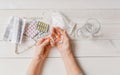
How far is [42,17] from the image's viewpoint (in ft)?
3.76

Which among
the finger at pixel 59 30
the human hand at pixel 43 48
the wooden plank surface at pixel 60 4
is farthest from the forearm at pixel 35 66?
the wooden plank surface at pixel 60 4

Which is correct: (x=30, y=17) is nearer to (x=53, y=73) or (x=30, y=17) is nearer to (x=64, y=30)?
(x=64, y=30)

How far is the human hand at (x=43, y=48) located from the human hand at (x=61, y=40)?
31 mm

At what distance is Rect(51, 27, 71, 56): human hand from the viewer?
1.06 metres

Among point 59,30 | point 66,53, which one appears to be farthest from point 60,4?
point 66,53

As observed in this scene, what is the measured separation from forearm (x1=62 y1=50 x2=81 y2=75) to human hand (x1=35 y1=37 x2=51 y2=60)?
82 mm

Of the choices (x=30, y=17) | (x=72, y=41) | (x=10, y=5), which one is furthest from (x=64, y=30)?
(x=10, y=5)

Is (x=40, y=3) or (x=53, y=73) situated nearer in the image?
(x=53, y=73)

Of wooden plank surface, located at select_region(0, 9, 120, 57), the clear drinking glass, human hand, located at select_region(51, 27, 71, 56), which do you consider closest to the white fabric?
wooden plank surface, located at select_region(0, 9, 120, 57)

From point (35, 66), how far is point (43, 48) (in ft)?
0.27

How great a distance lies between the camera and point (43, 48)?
42.1 inches

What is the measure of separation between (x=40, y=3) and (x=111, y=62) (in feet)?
1.35

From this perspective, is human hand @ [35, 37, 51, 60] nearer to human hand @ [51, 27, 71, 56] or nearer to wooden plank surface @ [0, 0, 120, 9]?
human hand @ [51, 27, 71, 56]

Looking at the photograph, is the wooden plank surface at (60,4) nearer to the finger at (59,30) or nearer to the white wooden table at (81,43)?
the white wooden table at (81,43)
